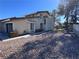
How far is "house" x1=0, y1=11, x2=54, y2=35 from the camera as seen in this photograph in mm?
22636

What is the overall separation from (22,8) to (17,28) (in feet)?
67.6

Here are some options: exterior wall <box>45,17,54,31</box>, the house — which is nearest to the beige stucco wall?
the house

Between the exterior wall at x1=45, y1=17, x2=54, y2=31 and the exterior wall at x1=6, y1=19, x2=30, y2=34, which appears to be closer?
the exterior wall at x1=6, y1=19, x2=30, y2=34

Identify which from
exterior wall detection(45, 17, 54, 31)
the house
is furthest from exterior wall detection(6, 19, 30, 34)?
exterior wall detection(45, 17, 54, 31)

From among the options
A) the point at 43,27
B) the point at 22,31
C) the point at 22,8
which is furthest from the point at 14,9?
the point at 22,31

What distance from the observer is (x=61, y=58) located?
25.2 ft

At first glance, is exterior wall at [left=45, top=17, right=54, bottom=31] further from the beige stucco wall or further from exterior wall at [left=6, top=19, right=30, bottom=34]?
exterior wall at [left=6, top=19, right=30, bottom=34]

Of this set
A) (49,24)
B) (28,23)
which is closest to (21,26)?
(28,23)

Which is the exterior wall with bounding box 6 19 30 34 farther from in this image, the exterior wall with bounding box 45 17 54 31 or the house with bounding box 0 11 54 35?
the exterior wall with bounding box 45 17 54 31

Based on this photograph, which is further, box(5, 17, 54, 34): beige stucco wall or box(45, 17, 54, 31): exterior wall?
box(45, 17, 54, 31): exterior wall

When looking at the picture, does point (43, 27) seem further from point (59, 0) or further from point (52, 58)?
point (52, 58)

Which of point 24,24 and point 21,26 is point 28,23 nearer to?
point 24,24

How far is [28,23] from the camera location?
78.0 feet

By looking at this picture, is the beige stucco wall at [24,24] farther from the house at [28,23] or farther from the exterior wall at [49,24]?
the exterior wall at [49,24]
